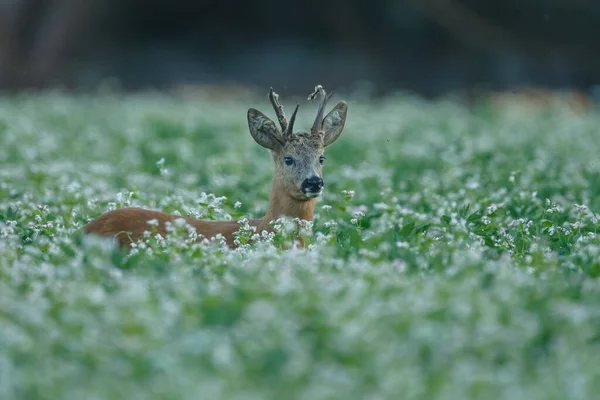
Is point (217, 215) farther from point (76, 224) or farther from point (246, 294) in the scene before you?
point (246, 294)

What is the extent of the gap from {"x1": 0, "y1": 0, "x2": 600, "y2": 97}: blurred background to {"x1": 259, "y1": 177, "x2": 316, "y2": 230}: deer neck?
16370 mm

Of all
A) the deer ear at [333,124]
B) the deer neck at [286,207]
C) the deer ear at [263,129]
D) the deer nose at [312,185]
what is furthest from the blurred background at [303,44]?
the deer nose at [312,185]

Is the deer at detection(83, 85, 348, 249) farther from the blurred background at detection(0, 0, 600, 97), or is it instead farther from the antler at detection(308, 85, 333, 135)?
the blurred background at detection(0, 0, 600, 97)

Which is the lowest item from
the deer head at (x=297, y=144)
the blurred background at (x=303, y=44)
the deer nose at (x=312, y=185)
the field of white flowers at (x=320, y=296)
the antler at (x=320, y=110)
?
the field of white flowers at (x=320, y=296)

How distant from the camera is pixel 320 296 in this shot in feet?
16.1

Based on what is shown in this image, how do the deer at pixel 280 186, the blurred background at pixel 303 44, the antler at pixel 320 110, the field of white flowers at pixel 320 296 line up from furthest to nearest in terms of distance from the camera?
the blurred background at pixel 303 44 → the antler at pixel 320 110 → the deer at pixel 280 186 → the field of white flowers at pixel 320 296

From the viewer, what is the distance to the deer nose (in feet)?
24.3

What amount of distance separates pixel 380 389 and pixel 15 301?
1.84 metres

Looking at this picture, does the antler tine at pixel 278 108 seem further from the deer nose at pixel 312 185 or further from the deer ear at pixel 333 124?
the deer nose at pixel 312 185

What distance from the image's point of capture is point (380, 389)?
4082 millimetres

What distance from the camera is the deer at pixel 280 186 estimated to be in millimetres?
7074

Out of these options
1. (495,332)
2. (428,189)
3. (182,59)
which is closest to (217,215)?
(428,189)

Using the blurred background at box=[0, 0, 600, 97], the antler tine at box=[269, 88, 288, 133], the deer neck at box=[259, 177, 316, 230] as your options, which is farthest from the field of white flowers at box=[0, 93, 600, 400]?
the blurred background at box=[0, 0, 600, 97]

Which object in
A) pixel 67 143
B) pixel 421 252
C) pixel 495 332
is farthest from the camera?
pixel 67 143
